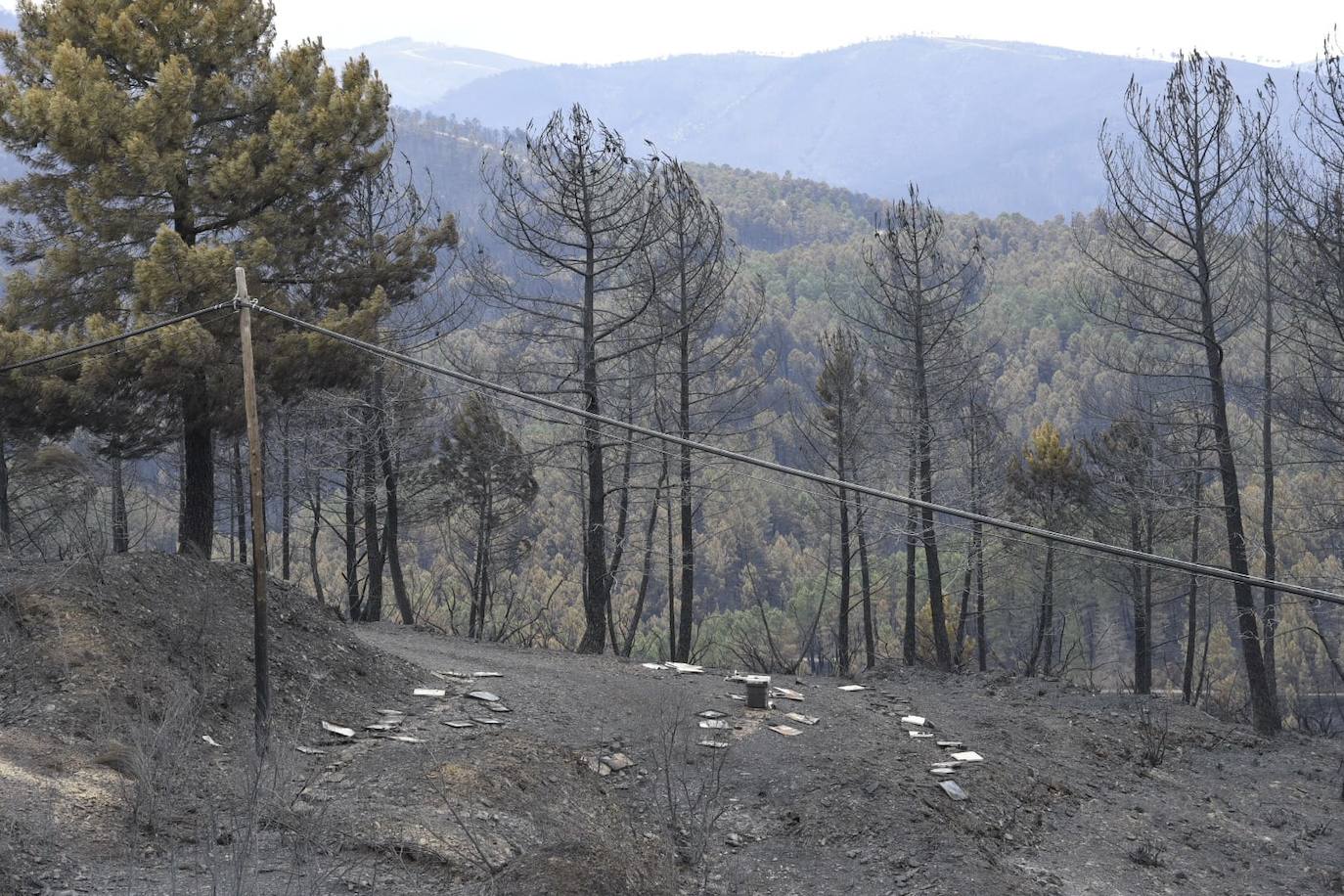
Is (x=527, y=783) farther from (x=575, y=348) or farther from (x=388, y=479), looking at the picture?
(x=388, y=479)

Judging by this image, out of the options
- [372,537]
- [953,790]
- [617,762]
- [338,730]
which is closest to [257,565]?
[338,730]

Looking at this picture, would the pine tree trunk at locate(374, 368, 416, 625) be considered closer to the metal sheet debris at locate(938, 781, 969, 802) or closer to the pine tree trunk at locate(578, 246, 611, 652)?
the pine tree trunk at locate(578, 246, 611, 652)

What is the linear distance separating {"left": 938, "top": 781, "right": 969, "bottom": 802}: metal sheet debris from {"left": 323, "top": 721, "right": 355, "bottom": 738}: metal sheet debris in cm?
514

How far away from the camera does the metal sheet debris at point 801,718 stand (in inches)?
454

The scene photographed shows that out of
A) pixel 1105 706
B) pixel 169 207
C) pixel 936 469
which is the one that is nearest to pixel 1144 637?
pixel 936 469

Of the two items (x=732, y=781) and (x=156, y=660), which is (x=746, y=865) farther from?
(x=156, y=660)

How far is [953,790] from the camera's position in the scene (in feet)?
31.2

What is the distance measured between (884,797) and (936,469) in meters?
13.4

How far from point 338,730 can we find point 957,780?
5.46m

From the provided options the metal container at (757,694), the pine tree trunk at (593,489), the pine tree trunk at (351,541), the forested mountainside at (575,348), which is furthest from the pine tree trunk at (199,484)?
the metal container at (757,694)

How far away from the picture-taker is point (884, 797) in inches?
359

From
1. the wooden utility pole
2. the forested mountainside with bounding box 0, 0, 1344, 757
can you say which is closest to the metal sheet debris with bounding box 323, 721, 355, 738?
the wooden utility pole

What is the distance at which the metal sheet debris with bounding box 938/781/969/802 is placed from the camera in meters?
9.40

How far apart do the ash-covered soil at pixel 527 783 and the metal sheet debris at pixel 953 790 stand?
0.09 meters
